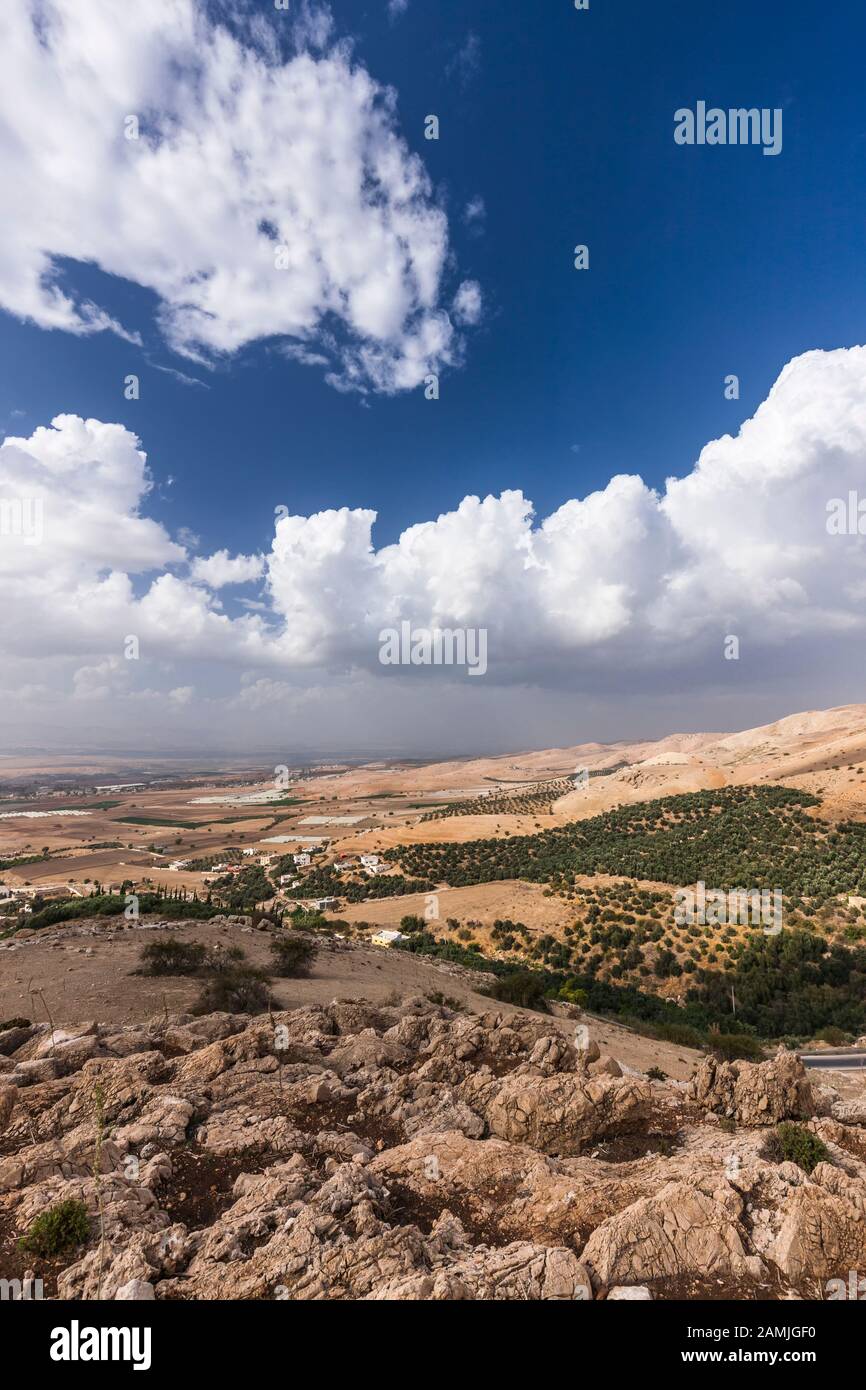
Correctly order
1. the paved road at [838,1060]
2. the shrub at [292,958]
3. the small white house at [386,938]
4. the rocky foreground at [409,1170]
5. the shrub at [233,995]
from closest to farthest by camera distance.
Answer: the rocky foreground at [409,1170] < the shrub at [233,995] < the paved road at [838,1060] < the shrub at [292,958] < the small white house at [386,938]

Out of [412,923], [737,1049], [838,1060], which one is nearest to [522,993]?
[737,1049]

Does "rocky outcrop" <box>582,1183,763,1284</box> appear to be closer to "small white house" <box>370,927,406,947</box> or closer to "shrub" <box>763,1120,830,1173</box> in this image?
"shrub" <box>763,1120,830,1173</box>

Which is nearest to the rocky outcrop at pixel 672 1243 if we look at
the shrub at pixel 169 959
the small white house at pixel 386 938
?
the shrub at pixel 169 959

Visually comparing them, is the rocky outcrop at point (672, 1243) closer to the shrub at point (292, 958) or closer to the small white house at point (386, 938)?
the shrub at point (292, 958)

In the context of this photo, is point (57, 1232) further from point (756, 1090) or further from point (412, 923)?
point (412, 923)

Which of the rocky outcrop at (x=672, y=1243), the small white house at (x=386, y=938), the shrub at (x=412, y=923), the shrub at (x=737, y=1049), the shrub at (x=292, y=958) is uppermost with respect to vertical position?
the rocky outcrop at (x=672, y=1243)

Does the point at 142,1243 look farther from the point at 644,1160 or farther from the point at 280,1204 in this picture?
the point at 644,1160

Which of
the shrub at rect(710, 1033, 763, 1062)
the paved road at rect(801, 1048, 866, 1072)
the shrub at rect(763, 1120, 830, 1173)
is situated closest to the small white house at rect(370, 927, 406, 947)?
the shrub at rect(710, 1033, 763, 1062)
